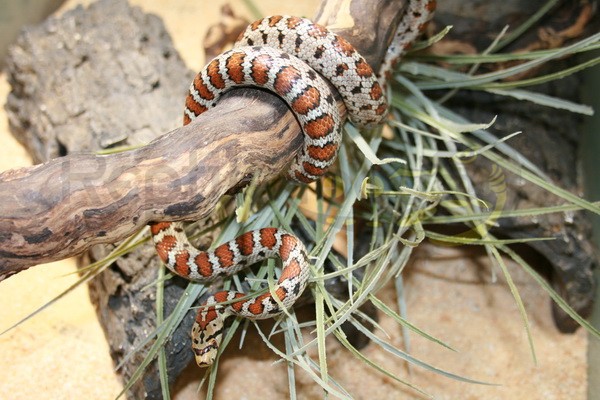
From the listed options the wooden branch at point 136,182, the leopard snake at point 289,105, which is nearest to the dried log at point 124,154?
the wooden branch at point 136,182

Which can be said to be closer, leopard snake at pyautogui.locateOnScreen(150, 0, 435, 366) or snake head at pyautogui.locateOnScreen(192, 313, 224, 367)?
leopard snake at pyautogui.locateOnScreen(150, 0, 435, 366)

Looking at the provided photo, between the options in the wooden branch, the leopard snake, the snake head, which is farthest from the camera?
the snake head

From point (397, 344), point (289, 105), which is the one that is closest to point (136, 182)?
point (289, 105)

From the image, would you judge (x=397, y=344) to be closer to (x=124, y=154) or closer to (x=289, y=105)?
(x=289, y=105)

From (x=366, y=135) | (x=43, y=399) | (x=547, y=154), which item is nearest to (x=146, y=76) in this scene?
(x=366, y=135)

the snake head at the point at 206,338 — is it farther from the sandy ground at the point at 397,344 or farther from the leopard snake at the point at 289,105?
the sandy ground at the point at 397,344

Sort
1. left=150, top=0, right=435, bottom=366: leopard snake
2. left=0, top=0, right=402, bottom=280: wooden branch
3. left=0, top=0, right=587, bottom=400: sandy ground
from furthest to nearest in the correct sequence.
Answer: left=0, top=0, right=587, bottom=400: sandy ground < left=150, top=0, right=435, bottom=366: leopard snake < left=0, top=0, right=402, bottom=280: wooden branch

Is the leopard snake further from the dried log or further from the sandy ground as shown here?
the sandy ground

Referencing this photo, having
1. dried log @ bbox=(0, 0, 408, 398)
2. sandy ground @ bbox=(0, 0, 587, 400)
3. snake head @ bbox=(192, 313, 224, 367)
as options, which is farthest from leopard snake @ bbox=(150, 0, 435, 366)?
sandy ground @ bbox=(0, 0, 587, 400)
